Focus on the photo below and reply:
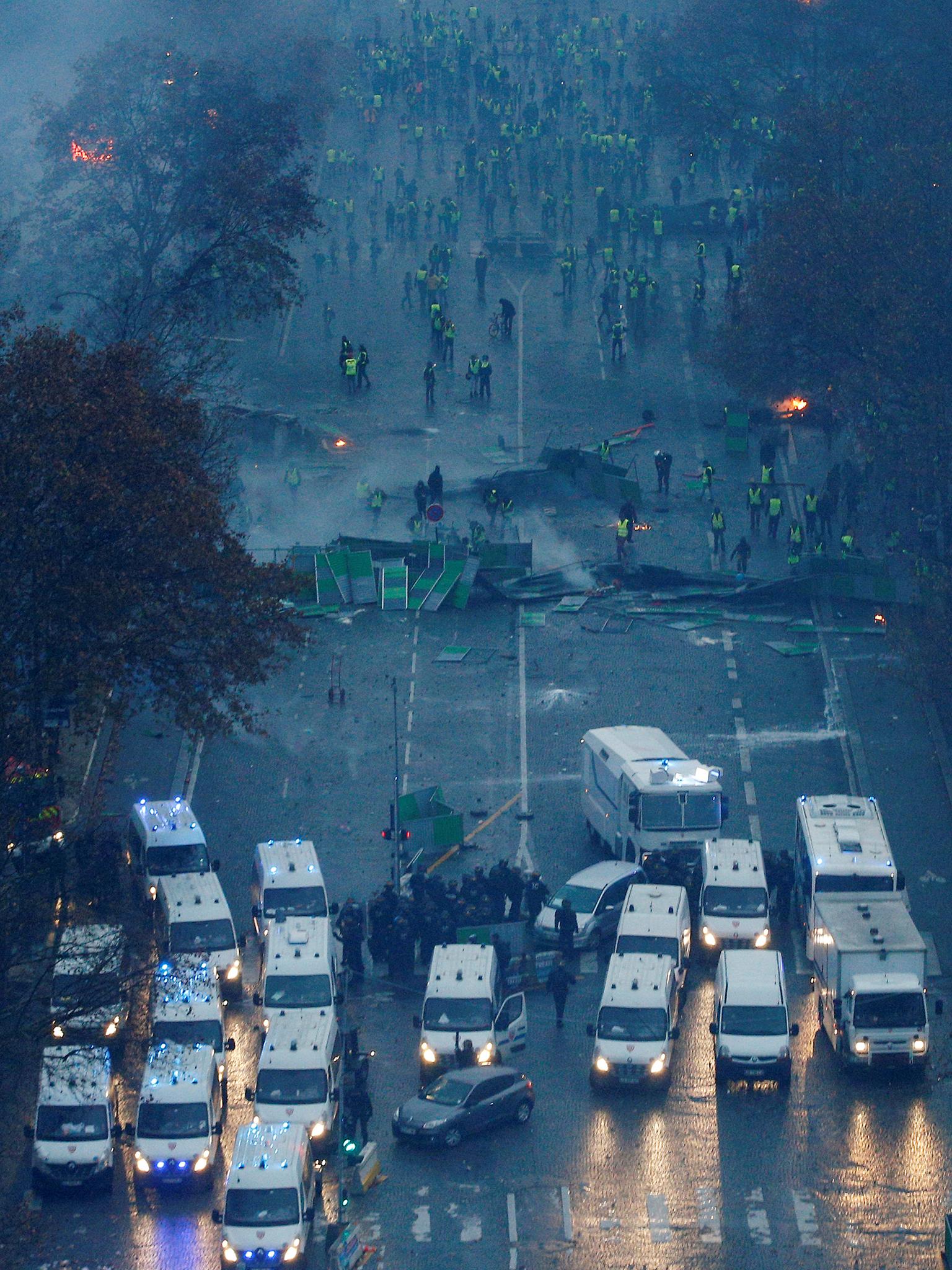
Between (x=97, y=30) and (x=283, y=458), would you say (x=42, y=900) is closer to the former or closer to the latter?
(x=283, y=458)

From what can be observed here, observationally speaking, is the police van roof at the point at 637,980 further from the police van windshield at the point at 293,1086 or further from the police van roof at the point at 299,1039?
the police van windshield at the point at 293,1086

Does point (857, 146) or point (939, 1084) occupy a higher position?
point (857, 146)

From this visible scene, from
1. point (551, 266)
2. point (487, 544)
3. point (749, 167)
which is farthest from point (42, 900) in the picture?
point (749, 167)

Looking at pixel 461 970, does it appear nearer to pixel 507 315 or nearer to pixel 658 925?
pixel 658 925

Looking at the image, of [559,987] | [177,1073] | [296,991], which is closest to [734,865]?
[559,987]

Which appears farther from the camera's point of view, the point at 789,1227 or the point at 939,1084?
the point at 939,1084

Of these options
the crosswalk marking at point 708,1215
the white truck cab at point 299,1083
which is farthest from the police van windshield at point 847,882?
the white truck cab at point 299,1083
